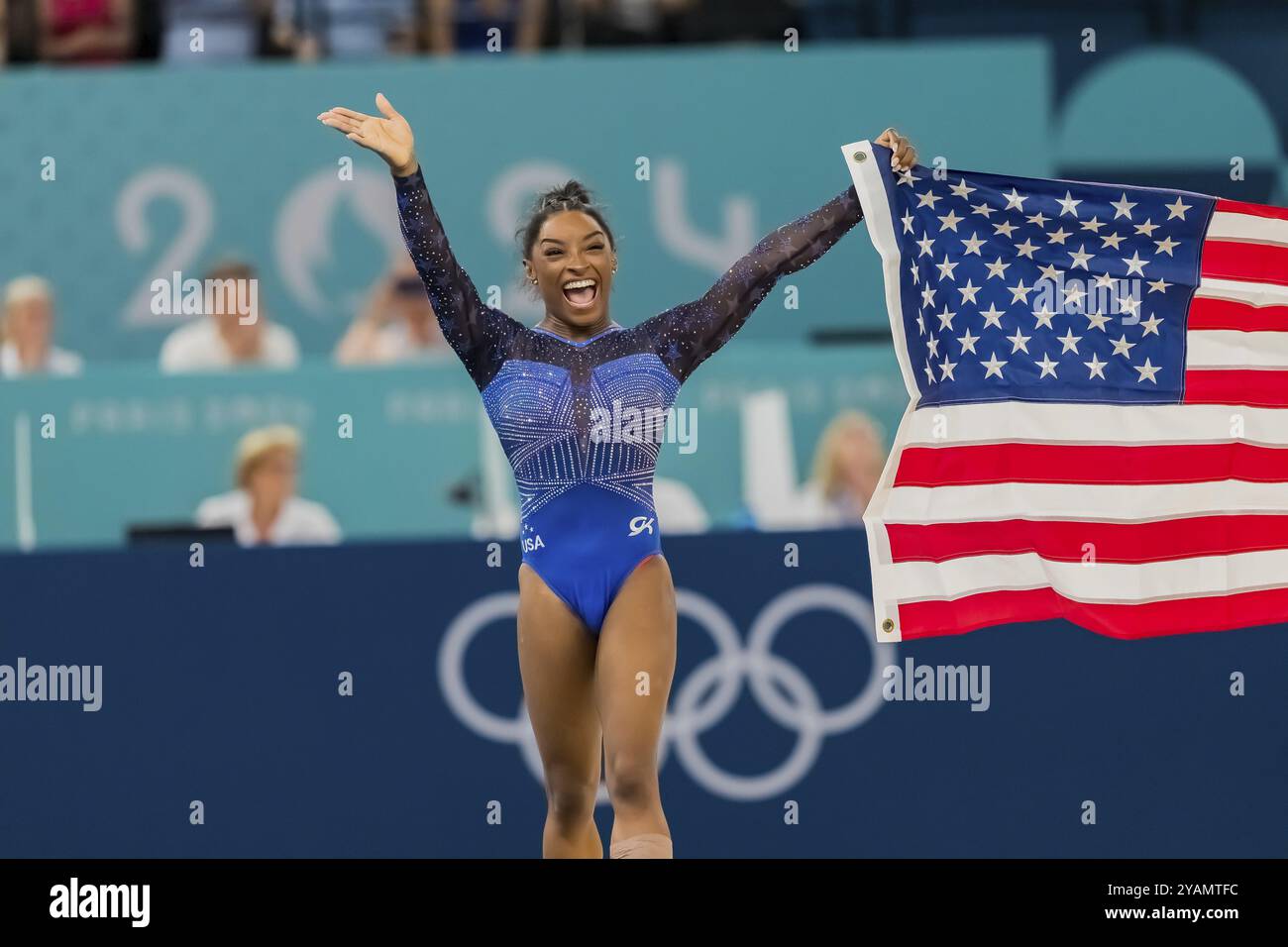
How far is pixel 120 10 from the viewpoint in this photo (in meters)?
11.1

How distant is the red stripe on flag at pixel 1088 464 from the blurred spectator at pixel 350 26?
5394mm

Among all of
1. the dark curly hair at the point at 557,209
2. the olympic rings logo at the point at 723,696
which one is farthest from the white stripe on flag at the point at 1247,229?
the dark curly hair at the point at 557,209

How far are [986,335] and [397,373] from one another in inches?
150

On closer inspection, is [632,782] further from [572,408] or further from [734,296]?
[734,296]

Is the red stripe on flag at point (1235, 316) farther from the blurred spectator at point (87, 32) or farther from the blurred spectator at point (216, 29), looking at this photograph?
the blurred spectator at point (87, 32)

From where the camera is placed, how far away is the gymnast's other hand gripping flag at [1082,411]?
6805 mm

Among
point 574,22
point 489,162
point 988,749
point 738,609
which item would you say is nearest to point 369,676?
point 738,609

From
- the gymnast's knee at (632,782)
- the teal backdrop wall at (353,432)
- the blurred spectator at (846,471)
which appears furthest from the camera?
the teal backdrop wall at (353,432)

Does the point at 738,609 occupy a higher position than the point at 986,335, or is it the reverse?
the point at 986,335

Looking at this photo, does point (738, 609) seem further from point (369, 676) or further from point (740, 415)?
point (740, 415)

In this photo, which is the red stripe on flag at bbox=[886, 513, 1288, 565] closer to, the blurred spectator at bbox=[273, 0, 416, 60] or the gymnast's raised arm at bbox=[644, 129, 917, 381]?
the gymnast's raised arm at bbox=[644, 129, 917, 381]

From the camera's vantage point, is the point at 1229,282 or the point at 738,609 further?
the point at 738,609

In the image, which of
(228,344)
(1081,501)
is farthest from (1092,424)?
(228,344)

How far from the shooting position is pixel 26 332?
10102mm
